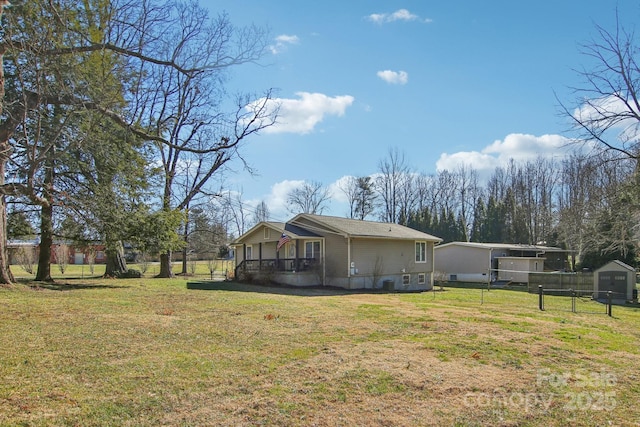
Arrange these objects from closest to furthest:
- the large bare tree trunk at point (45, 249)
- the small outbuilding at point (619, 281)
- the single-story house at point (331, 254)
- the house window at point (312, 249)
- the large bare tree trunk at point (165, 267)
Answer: the large bare tree trunk at point (45, 249)
the small outbuilding at point (619, 281)
the single-story house at point (331, 254)
the house window at point (312, 249)
the large bare tree trunk at point (165, 267)

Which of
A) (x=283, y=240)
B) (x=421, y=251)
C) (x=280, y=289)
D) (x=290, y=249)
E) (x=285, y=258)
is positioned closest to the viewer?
(x=280, y=289)

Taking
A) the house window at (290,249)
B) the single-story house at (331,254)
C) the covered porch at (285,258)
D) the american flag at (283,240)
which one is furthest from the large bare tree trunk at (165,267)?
the american flag at (283,240)

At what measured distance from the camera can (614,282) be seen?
23.0 m

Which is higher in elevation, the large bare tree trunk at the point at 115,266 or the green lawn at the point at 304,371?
the large bare tree trunk at the point at 115,266

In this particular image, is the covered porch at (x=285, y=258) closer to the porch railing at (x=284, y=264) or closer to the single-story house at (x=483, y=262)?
the porch railing at (x=284, y=264)

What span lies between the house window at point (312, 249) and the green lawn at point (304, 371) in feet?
50.6

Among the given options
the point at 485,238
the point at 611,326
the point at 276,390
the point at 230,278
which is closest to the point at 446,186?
the point at 485,238

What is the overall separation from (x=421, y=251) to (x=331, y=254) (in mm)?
7868

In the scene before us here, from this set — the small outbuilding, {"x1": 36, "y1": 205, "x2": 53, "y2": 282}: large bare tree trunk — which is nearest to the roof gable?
the small outbuilding

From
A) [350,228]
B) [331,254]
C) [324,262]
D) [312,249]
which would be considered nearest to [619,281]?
[350,228]

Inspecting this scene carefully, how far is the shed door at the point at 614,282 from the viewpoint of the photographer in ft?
74.8

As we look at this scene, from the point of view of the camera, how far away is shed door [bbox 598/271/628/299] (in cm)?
2279

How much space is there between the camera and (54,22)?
923 centimetres

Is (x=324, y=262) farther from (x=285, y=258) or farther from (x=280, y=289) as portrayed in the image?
(x=280, y=289)
